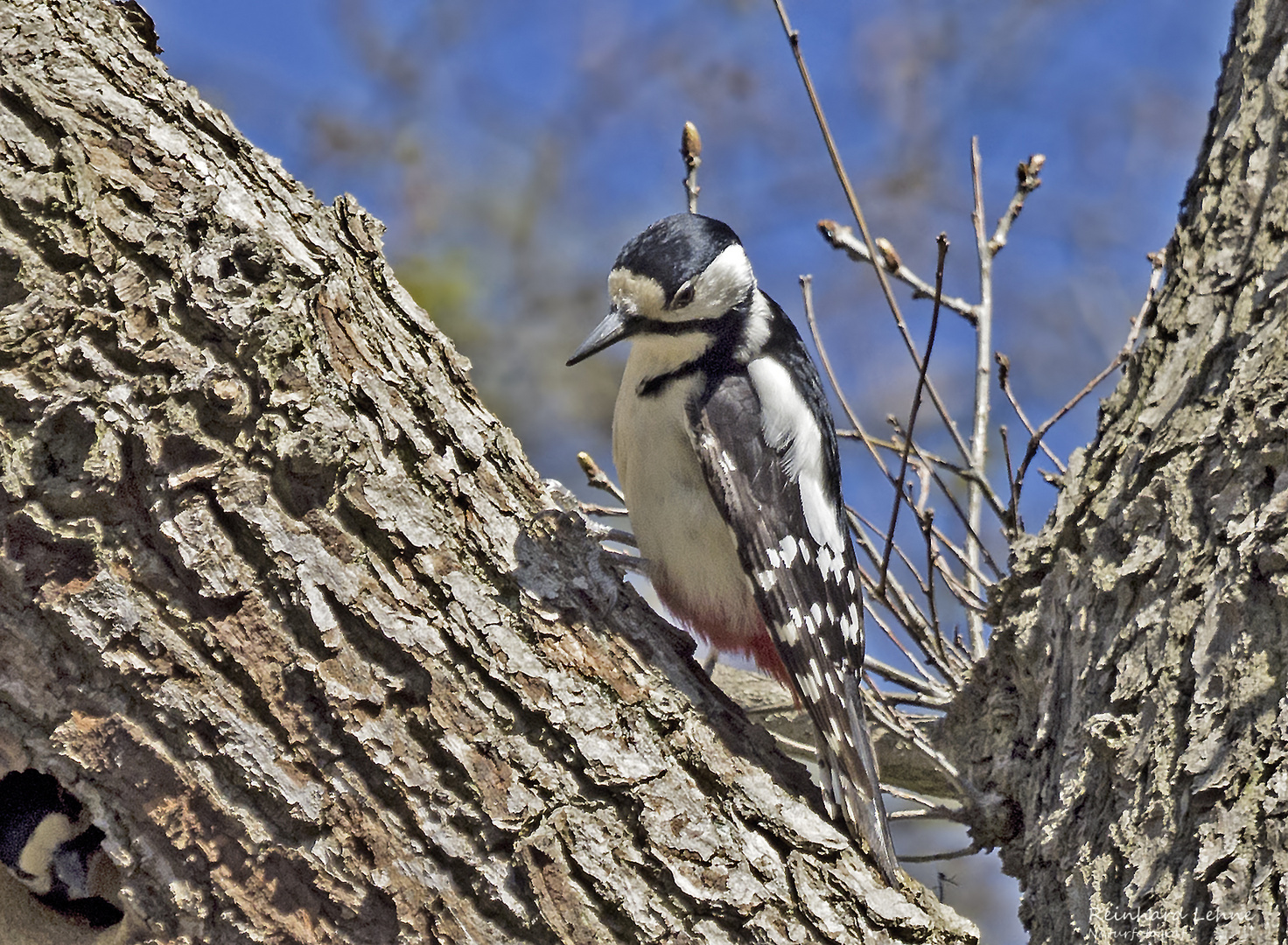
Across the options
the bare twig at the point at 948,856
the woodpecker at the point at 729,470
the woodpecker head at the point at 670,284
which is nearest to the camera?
the bare twig at the point at 948,856

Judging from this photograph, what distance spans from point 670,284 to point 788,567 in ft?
2.37

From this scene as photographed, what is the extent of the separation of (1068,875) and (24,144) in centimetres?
211

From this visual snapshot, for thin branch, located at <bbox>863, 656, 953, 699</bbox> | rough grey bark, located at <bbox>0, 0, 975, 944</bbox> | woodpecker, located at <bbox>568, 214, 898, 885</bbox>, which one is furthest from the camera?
thin branch, located at <bbox>863, 656, 953, 699</bbox>

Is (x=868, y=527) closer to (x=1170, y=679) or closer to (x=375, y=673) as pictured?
(x=1170, y=679)

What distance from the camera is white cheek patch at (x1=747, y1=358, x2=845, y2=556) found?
2.76 meters

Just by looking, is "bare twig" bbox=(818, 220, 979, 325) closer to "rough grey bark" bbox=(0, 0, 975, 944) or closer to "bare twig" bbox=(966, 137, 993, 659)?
"bare twig" bbox=(966, 137, 993, 659)

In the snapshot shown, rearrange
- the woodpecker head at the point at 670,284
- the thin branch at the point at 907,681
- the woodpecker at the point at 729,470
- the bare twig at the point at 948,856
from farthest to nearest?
the thin branch at the point at 907,681, the woodpecker head at the point at 670,284, the woodpecker at the point at 729,470, the bare twig at the point at 948,856

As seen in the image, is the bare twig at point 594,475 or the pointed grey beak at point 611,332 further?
the bare twig at point 594,475

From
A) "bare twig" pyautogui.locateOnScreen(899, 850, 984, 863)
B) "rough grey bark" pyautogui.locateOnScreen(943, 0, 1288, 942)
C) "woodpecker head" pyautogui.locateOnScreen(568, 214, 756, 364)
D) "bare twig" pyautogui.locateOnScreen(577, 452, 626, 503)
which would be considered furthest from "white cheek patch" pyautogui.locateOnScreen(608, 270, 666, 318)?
"bare twig" pyautogui.locateOnScreen(899, 850, 984, 863)

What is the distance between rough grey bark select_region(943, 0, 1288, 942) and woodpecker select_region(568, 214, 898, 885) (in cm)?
42

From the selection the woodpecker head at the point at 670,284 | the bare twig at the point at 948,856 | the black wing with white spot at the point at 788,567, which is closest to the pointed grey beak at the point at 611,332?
the woodpecker head at the point at 670,284

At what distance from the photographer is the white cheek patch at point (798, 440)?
276 centimetres

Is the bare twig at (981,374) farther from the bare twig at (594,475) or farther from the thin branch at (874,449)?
the bare twig at (594,475)

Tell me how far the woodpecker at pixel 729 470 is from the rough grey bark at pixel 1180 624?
417mm
